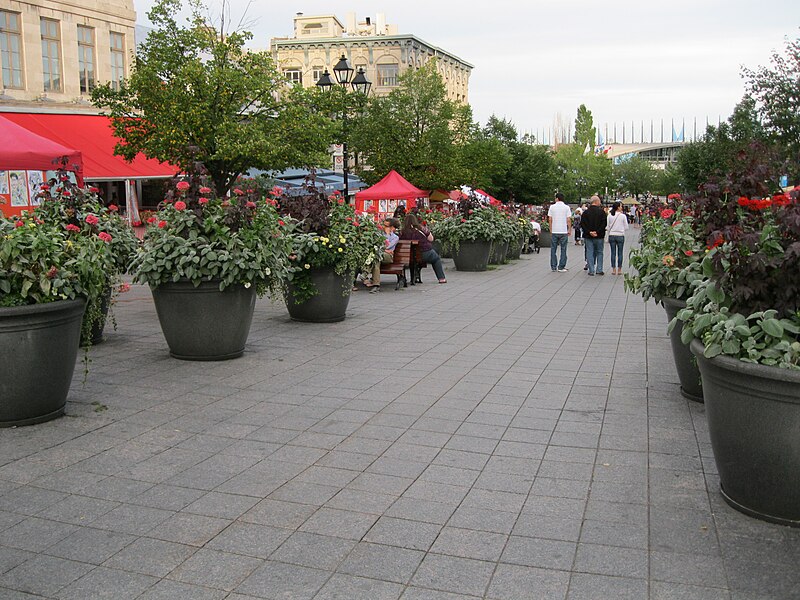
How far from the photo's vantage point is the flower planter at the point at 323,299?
10133mm

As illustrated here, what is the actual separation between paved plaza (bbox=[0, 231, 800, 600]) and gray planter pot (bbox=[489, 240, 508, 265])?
1227 cm

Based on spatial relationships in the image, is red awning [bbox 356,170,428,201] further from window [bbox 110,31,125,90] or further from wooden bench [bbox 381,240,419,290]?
wooden bench [bbox 381,240,419,290]

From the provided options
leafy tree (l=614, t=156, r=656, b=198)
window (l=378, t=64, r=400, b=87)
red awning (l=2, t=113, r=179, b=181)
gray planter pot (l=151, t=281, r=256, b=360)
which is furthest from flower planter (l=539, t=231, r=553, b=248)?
leafy tree (l=614, t=156, r=656, b=198)

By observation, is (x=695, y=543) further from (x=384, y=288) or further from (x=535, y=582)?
(x=384, y=288)

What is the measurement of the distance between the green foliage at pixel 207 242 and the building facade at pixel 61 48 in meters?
15.5

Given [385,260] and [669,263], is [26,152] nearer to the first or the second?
[385,260]

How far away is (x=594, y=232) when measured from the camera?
17.7 meters

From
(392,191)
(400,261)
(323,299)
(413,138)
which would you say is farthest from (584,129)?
(323,299)

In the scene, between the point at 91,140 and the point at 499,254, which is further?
the point at 91,140

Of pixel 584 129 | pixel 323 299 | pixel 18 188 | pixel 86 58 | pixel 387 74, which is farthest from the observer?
pixel 584 129

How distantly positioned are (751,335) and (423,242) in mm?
12300

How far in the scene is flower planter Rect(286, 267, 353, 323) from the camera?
10133mm

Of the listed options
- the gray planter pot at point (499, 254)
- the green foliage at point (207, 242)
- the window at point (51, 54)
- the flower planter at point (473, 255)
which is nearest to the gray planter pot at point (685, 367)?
the green foliage at point (207, 242)

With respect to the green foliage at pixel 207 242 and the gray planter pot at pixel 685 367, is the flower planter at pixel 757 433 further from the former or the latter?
the green foliage at pixel 207 242
